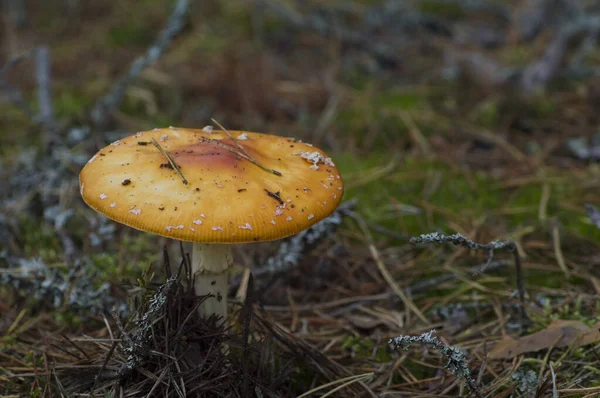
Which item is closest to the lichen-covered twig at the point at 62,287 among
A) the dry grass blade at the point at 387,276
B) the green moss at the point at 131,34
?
the dry grass blade at the point at 387,276

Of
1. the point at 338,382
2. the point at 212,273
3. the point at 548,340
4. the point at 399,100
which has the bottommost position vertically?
the point at 399,100

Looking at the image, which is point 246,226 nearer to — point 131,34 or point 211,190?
point 211,190

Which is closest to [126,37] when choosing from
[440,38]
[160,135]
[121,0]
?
[121,0]

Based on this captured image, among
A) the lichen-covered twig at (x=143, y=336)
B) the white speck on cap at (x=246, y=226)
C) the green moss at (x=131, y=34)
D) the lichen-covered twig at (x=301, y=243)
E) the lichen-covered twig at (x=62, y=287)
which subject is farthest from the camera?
the green moss at (x=131, y=34)

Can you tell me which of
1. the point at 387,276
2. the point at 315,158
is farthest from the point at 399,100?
the point at 315,158

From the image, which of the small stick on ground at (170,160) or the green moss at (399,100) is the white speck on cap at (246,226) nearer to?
the small stick on ground at (170,160)

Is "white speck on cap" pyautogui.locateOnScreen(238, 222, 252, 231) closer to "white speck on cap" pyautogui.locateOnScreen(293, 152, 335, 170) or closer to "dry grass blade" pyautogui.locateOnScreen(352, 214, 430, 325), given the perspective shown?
"white speck on cap" pyautogui.locateOnScreen(293, 152, 335, 170)
